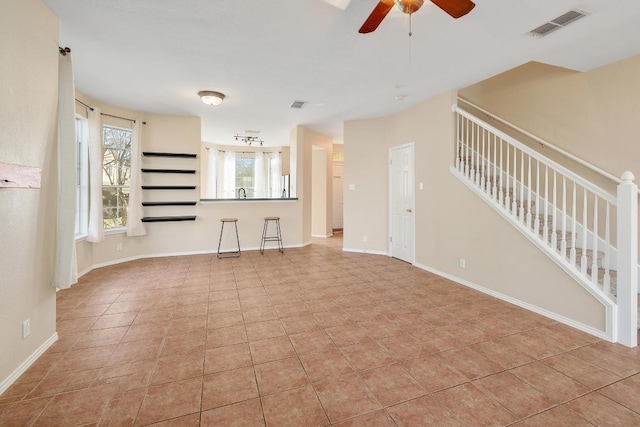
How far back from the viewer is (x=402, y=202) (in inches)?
207

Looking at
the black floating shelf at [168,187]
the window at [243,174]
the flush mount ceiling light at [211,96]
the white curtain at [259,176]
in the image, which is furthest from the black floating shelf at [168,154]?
the white curtain at [259,176]

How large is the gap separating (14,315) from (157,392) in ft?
3.69

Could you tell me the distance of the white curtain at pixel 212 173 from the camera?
8.55m

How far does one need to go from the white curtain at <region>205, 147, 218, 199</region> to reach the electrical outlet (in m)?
6.69

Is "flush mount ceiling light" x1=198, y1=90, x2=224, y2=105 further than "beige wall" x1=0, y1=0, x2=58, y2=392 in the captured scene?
Yes

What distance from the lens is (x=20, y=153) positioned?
6.40 ft

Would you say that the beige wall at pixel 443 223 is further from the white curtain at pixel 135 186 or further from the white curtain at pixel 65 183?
the white curtain at pixel 65 183

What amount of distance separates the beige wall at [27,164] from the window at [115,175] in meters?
2.89

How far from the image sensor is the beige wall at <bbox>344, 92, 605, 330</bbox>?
115 inches

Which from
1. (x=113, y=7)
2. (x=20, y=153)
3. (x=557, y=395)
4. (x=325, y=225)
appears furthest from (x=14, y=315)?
(x=325, y=225)

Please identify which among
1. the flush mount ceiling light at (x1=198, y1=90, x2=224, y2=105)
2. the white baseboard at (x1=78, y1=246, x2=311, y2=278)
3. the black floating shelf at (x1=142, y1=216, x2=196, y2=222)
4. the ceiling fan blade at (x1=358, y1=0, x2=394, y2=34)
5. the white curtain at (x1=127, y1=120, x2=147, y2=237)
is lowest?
the white baseboard at (x1=78, y1=246, x2=311, y2=278)

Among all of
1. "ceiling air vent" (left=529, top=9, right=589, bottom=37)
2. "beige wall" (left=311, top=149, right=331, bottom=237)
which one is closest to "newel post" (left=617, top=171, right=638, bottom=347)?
"ceiling air vent" (left=529, top=9, right=589, bottom=37)

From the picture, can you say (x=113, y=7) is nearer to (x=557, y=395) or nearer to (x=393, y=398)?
(x=393, y=398)

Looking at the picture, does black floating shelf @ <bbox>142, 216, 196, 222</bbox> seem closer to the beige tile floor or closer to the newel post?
the beige tile floor
